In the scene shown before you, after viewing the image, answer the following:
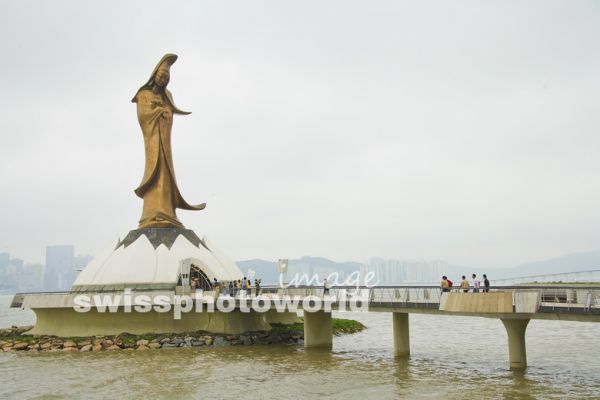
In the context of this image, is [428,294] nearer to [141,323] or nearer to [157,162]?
[141,323]

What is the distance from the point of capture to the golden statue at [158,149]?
120ft

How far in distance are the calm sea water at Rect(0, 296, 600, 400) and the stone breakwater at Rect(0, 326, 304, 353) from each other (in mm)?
1090

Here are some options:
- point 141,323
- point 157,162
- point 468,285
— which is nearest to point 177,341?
point 141,323

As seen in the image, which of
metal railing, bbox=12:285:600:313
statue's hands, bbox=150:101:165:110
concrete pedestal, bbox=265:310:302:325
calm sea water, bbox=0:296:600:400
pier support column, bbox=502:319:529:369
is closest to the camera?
metal railing, bbox=12:285:600:313

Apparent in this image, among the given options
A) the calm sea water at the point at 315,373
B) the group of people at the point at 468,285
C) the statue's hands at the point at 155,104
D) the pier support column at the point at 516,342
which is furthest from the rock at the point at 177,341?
the pier support column at the point at 516,342

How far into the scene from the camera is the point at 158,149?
1452 inches

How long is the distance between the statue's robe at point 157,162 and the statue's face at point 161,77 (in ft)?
2.26

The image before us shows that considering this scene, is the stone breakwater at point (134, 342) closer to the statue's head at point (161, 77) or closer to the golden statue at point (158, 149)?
the golden statue at point (158, 149)

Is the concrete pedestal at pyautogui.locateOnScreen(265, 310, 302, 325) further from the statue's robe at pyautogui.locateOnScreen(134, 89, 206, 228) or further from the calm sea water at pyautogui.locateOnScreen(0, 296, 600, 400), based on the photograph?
the statue's robe at pyautogui.locateOnScreen(134, 89, 206, 228)

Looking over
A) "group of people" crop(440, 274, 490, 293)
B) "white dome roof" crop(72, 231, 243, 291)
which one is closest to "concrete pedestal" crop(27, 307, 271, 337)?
"white dome roof" crop(72, 231, 243, 291)

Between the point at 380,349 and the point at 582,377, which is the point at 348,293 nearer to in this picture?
the point at 380,349

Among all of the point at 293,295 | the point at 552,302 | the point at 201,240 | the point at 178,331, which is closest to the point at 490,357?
the point at 552,302

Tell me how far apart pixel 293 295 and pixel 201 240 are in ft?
37.9

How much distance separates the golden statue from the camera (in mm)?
36625
